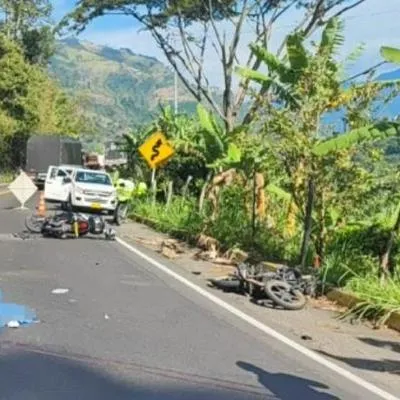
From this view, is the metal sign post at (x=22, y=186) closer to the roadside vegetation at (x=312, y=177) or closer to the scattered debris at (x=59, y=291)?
the roadside vegetation at (x=312, y=177)

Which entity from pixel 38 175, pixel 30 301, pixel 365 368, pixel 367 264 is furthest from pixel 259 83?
pixel 38 175

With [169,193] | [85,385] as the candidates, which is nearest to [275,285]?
[85,385]

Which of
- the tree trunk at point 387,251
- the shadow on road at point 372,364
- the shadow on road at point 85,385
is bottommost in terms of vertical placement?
the shadow on road at point 372,364

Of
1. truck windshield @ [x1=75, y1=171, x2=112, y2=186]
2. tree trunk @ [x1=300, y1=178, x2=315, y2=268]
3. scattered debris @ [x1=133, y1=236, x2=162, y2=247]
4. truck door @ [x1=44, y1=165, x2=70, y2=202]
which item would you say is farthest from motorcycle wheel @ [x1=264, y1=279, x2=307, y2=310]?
truck door @ [x1=44, y1=165, x2=70, y2=202]

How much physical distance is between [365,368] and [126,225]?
749 inches

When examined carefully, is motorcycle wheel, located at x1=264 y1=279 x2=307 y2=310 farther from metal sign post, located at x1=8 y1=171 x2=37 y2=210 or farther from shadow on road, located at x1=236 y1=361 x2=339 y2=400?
metal sign post, located at x1=8 y1=171 x2=37 y2=210

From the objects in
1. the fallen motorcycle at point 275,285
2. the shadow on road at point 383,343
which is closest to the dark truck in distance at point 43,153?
the fallen motorcycle at point 275,285

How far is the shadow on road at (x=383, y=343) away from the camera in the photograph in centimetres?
935

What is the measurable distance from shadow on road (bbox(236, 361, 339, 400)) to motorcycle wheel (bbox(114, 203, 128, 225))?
754 inches

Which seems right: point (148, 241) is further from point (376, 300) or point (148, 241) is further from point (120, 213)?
point (376, 300)

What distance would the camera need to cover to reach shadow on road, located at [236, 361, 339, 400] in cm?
702

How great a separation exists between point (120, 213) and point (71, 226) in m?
6.93

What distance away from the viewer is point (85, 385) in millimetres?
6945

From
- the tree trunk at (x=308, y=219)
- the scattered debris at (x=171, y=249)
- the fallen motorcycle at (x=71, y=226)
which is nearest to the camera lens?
the tree trunk at (x=308, y=219)
